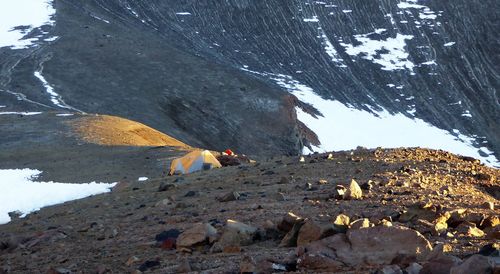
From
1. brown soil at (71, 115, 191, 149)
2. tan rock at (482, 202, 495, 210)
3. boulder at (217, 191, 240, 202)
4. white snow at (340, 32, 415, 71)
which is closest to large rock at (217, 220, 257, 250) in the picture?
boulder at (217, 191, 240, 202)

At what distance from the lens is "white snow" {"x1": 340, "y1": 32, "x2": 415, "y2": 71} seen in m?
78.4

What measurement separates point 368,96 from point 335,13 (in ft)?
57.5

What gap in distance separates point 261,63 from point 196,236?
6760cm

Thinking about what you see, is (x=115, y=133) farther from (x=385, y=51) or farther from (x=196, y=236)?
(x=385, y=51)

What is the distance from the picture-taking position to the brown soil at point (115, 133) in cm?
2839

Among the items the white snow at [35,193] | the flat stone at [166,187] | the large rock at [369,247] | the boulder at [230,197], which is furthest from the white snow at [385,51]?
the large rock at [369,247]

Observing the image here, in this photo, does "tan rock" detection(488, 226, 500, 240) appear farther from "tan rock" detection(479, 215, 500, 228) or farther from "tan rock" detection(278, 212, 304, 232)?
"tan rock" detection(278, 212, 304, 232)

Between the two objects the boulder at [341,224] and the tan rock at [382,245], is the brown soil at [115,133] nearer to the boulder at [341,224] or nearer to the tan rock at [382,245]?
the boulder at [341,224]

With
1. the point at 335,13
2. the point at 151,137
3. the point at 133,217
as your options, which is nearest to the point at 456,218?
the point at 133,217

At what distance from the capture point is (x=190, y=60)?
6062 cm

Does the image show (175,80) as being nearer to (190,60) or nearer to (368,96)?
(190,60)

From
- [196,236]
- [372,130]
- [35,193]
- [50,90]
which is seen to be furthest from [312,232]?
[372,130]

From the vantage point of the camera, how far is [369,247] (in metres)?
7.56

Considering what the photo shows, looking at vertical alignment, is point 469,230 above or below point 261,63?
above
